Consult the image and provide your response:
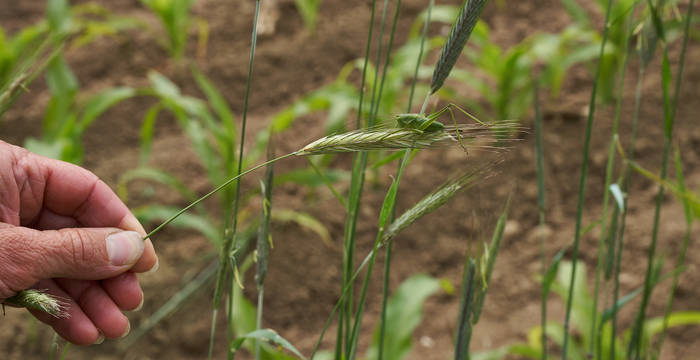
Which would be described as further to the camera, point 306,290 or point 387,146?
point 306,290

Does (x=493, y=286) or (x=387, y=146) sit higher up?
(x=387, y=146)

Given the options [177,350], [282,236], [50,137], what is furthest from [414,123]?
[50,137]

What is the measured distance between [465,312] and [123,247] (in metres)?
0.37

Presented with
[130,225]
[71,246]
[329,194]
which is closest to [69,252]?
[71,246]

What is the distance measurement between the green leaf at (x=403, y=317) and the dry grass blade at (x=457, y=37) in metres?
0.87

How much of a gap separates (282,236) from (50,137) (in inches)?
29.5

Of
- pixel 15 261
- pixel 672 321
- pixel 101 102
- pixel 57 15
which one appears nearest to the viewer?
pixel 15 261

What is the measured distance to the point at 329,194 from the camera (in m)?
2.17

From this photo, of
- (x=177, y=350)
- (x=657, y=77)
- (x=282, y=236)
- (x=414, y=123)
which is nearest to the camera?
(x=414, y=123)

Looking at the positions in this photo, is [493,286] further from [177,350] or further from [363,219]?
[177,350]

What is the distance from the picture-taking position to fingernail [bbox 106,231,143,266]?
750mm

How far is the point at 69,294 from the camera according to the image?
2.78 feet

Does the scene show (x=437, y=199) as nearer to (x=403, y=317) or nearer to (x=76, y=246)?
(x=76, y=246)

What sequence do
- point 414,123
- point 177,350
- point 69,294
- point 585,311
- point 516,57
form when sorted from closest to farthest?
point 414,123
point 69,294
point 585,311
point 177,350
point 516,57
